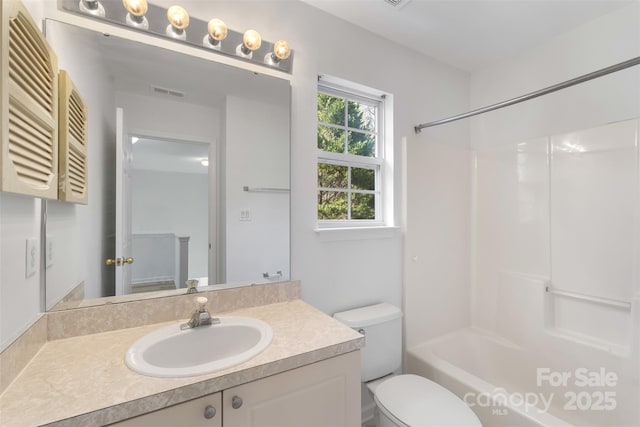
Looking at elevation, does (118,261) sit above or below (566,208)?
below

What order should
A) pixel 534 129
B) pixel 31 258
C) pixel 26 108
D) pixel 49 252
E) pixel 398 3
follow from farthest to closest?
pixel 534 129 < pixel 398 3 < pixel 49 252 < pixel 31 258 < pixel 26 108

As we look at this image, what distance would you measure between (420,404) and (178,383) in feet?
3.82

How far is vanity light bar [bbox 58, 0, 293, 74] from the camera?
1170 millimetres

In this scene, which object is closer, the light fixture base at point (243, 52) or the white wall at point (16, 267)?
the white wall at point (16, 267)

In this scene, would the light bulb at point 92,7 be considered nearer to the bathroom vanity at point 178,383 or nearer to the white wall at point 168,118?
the white wall at point 168,118

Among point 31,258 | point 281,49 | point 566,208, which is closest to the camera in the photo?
point 31,258

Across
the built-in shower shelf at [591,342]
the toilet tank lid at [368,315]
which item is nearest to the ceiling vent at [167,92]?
the toilet tank lid at [368,315]

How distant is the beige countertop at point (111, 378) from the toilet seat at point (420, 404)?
58 centimetres

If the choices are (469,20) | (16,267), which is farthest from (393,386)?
(469,20)

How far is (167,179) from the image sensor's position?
127 centimetres

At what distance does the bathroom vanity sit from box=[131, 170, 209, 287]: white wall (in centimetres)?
25

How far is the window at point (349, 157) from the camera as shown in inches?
76.0

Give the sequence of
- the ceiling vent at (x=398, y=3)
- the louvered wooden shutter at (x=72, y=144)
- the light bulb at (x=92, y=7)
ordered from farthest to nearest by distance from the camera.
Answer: the ceiling vent at (x=398, y=3) < the light bulb at (x=92, y=7) < the louvered wooden shutter at (x=72, y=144)

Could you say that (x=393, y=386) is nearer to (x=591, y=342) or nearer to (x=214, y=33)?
(x=591, y=342)
